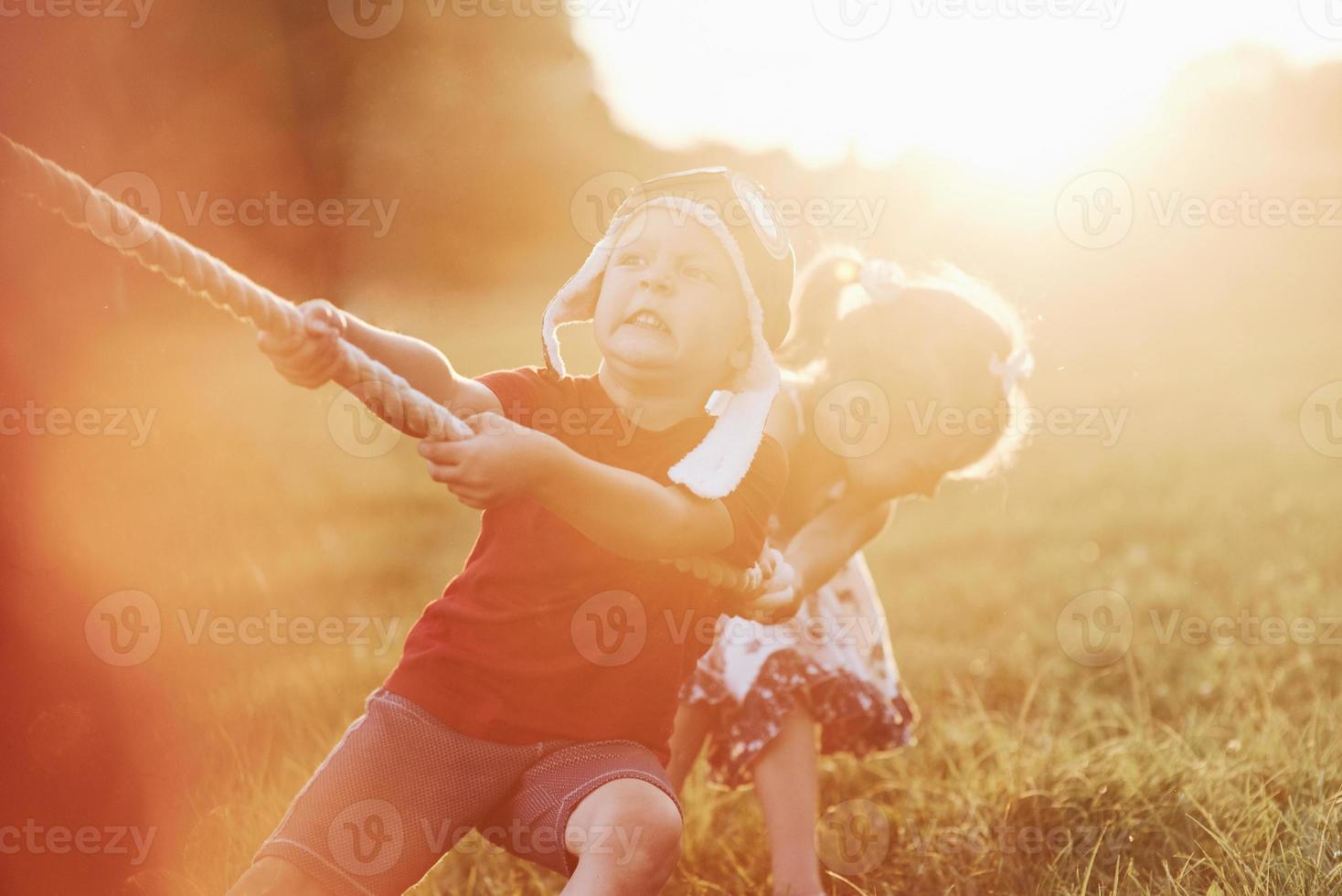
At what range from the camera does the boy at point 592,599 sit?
2279 mm

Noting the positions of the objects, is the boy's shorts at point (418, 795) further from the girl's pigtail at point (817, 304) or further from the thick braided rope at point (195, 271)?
the girl's pigtail at point (817, 304)

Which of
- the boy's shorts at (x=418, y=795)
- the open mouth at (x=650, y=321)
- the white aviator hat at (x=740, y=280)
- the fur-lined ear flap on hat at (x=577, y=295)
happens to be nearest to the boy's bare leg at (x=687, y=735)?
the boy's shorts at (x=418, y=795)

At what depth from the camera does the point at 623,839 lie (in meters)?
2.24

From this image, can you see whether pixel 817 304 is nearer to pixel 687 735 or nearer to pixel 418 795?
pixel 687 735

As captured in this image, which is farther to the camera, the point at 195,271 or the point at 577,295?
the point at 577,295

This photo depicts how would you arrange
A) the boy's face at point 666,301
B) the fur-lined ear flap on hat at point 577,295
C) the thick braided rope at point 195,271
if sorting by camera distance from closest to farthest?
1. the thick braided rope at point 195,271
2. the boy's face at point 666,301
3. the fur-lined ear flap on hat at point 577,295

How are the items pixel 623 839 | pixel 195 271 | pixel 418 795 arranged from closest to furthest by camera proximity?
pixel 195 271
pixel 623 839
pixel 418 795

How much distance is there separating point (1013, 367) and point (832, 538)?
807 millimetres

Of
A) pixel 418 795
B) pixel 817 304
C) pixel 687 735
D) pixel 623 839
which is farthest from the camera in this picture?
pixel 817 304

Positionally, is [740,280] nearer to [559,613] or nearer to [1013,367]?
[559,613]

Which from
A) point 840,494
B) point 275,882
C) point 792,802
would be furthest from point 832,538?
point 275,882

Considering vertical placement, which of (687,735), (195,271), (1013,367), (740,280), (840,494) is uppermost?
(1013,367)

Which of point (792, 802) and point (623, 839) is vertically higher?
point (792, 802)

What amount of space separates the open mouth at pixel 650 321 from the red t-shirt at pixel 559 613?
214mm
